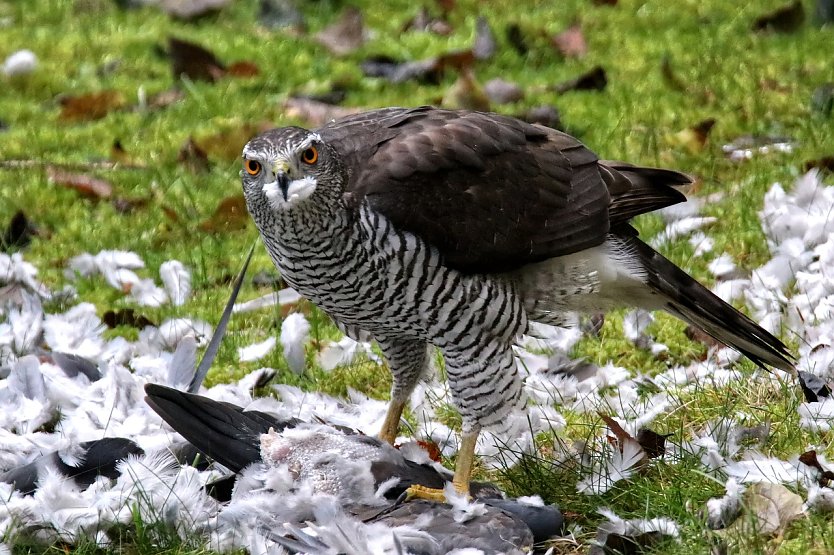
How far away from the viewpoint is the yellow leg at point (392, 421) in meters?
5.06

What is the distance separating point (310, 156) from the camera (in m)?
4.30

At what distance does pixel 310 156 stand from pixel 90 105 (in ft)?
14.7

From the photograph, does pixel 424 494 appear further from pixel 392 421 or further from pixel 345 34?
pixel 345 34

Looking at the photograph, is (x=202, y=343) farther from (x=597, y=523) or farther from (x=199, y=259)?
(x=597, y=523)

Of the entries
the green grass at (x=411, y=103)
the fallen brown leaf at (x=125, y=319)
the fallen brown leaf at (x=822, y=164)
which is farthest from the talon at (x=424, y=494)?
the fallen brown leaf at (x=822, y=164)

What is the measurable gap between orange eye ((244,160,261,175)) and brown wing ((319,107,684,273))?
1.03 feet

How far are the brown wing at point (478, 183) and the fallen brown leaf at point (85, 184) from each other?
2760 mm

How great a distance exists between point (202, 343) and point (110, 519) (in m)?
1.98

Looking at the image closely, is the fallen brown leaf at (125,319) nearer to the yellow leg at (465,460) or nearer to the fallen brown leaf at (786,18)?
the yellow leg at (465,460)

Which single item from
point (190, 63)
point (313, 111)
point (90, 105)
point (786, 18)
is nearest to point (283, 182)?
point (313, 111)

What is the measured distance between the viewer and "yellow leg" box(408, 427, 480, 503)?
4.29m

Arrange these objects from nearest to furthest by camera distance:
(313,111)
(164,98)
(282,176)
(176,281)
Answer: (282,176) < (176,281) < (313,111) < (164,98)

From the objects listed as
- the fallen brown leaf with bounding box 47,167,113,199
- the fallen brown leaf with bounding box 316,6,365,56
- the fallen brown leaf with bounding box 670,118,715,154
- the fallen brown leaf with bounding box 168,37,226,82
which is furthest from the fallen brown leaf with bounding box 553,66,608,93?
the fallen brown leaf with bounding box 47,167,113,199

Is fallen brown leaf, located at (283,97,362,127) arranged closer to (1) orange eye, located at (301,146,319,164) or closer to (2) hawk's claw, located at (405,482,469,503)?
(1) orange eye, located at (301,146,319,164)
